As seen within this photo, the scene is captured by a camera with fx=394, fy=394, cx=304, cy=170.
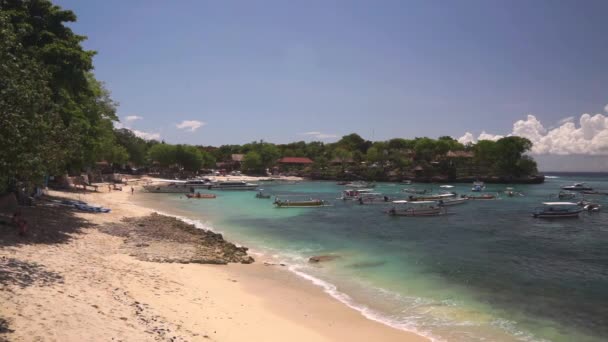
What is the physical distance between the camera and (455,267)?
23078 millimetres

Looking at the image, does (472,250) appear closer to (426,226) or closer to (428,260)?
(428,260)

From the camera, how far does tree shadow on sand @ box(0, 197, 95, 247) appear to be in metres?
17.2

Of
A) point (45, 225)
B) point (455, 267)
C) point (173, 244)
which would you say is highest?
point (45, 225)

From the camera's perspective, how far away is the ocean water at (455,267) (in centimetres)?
1493

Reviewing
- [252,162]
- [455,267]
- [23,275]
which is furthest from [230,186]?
[23,275]

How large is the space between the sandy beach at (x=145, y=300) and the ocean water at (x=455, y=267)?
2.00m

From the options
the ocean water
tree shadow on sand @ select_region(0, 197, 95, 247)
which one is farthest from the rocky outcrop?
the ocean water

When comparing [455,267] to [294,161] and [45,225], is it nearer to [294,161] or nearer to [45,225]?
[45,225]

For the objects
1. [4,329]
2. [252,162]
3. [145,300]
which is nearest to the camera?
[4,329]

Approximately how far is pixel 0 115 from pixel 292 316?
11385 millimetres

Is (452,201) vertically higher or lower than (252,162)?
lower

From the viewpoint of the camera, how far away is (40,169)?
614 inches

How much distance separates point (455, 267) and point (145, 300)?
17.4 meters

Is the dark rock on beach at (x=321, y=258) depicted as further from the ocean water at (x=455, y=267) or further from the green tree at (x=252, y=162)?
the green tree at (x=252, y=162)
